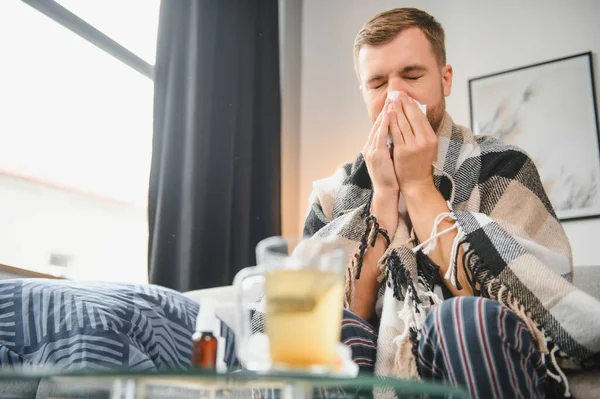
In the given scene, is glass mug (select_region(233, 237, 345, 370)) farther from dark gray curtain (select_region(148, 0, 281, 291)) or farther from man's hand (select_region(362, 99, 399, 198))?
dark gray curtain (select_region(148, 0, 281, 291))

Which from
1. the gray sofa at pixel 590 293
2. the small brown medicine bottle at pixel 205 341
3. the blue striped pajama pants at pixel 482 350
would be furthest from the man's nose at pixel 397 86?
the small brown medicine bottle at pixel 205 341

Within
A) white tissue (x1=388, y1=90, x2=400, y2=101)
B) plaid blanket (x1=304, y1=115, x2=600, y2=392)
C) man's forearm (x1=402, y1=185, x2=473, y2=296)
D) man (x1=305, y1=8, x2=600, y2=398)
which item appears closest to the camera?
man (x1=305, y1=8, x2=600, y2=398)

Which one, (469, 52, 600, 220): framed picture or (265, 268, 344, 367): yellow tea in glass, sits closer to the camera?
(265, 268, 344, 367): yellow tea in glass

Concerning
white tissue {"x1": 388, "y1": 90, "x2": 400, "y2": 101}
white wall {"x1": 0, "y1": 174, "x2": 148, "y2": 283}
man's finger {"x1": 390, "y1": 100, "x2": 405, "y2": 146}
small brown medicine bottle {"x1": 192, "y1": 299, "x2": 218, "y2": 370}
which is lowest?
small brown medicine bottle {"x1": 192, "y1": 299, "x2": 218, "y2": 370}

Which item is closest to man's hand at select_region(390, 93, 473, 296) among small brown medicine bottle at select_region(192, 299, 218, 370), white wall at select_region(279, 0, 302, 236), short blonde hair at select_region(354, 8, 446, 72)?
short blonde hair at select_region(354, 8, 446, 72)

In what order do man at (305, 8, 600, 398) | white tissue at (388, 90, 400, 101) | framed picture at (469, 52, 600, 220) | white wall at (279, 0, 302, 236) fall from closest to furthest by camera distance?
1. man at (305, 8, 600, 398)
2. white tissue at (388, 90, 400, 101)
3. framed picture at (469, 52, 600, 220)
4. white wall at (279, 0, 302, 236)

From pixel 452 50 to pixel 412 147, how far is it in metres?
1.29

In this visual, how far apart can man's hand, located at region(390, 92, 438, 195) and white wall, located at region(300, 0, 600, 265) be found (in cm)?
101

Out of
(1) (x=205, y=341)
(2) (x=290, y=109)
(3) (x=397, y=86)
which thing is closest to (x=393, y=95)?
(3) (x=397, y=86)

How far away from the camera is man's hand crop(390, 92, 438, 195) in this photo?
4.01 feet

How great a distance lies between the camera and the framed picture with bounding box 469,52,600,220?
6.63ft

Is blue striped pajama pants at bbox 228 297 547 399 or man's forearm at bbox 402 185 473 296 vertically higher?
man's forearm at bbox 402 185 473 296

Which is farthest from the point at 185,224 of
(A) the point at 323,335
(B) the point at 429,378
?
(A) the point at 323,335

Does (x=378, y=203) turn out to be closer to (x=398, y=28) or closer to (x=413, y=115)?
(x=413, y=115)
